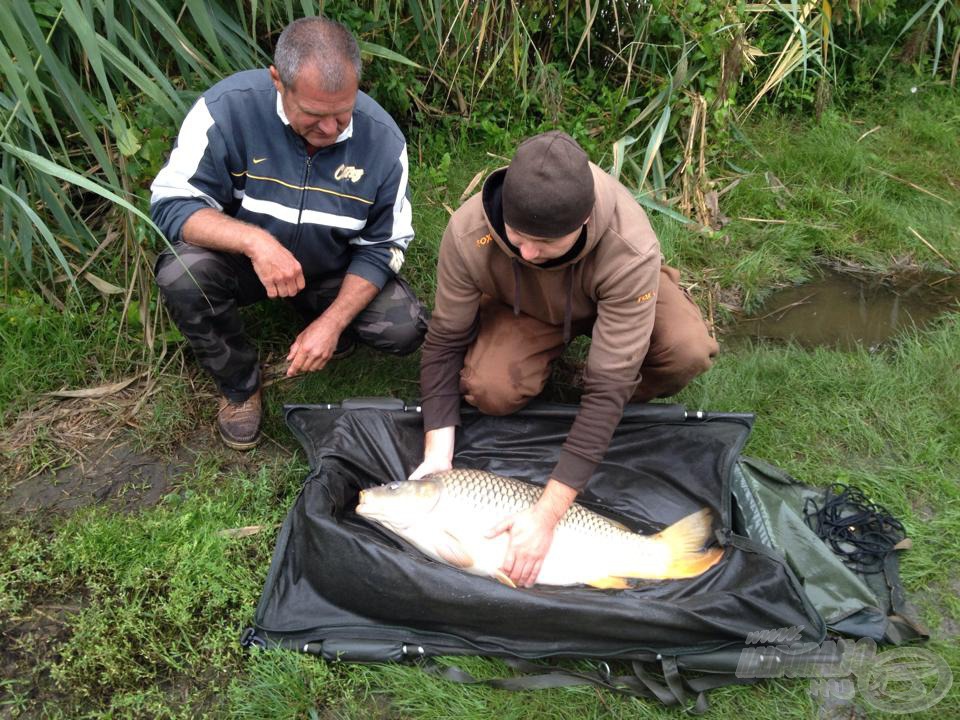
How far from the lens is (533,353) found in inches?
101

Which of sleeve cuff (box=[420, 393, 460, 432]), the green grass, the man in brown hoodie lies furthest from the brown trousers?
the green grass

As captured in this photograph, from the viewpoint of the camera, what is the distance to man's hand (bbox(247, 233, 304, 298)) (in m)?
2.37

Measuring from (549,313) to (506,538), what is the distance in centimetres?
64

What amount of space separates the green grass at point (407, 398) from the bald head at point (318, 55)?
1.00 m

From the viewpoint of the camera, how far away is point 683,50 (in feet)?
11.4

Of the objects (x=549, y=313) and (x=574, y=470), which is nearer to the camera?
(x=574, y=470)

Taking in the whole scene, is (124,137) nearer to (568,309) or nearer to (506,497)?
(568,309)

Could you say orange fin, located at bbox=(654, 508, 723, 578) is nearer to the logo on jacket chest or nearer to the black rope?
the black rope

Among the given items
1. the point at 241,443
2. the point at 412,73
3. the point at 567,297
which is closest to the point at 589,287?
the point at 567,297

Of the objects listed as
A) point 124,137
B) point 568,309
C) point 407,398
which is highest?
point 124,137

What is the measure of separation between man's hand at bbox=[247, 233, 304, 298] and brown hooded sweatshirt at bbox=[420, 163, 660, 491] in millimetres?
415

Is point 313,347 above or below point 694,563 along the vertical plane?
above

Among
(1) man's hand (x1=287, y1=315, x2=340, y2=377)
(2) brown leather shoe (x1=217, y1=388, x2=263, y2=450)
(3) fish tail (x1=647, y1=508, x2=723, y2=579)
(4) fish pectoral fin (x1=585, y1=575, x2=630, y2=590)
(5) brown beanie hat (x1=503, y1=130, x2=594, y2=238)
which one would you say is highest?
(5) brown beanie hat (x1=503, y1=130, x2=594, y2=238)

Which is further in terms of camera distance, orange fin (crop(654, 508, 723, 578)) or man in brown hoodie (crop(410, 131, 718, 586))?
orange fin (crop(654, 508, 723, 578))
